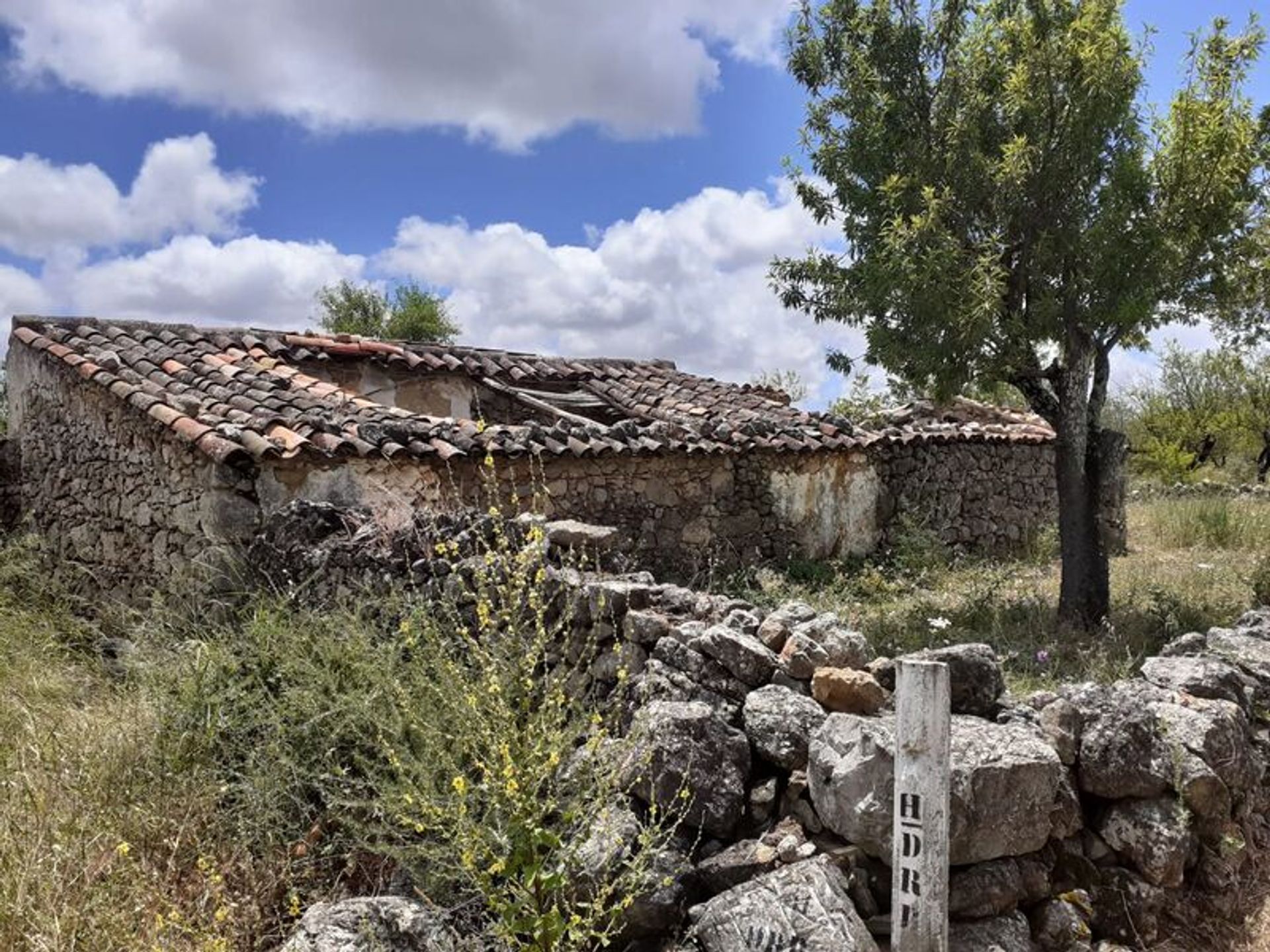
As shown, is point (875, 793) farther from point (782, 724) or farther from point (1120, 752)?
point (1120, 752)

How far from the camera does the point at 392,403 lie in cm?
1166

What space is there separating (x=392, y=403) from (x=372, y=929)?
9268 mm

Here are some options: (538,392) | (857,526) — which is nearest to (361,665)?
(538,392)

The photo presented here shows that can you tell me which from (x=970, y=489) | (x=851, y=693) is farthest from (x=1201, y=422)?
(x=851, y=693)

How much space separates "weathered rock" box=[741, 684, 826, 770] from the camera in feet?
12.2

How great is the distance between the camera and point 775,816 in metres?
3.70

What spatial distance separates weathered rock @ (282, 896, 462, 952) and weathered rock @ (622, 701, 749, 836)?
0.87 metres

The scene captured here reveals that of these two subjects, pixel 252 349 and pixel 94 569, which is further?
pixel 252 349

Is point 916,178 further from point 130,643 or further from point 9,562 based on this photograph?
point 9,562

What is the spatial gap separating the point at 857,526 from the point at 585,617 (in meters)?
8.24

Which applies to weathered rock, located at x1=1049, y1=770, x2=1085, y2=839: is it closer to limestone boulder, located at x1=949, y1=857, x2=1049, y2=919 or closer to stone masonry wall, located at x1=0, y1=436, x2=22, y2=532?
limestone boulder, located at x1=949, y1=857, x2=1049, y2=919

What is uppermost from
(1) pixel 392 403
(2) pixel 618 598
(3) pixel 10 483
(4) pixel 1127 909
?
(1) pixel 392 403

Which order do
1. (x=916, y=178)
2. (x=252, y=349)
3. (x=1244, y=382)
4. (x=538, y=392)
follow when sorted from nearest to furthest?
(x=916, y=178), (x=252, y=349), (x=538, y=392), (x=1244, y=382)

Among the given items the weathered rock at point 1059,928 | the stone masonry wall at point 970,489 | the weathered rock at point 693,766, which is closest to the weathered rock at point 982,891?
the weathered rock at point 1059,928
